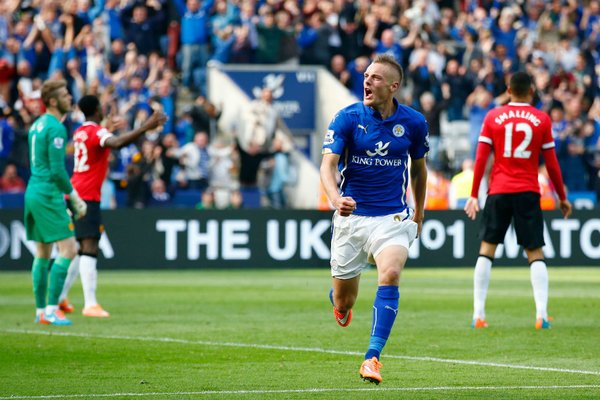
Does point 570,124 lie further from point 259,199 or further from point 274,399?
point 274,399

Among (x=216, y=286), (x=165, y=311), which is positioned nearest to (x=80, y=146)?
(x=165, y=311)

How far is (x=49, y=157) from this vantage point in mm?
12273

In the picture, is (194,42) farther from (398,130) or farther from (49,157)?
(398,130)

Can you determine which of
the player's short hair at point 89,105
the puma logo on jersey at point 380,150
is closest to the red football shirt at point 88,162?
the player's short hair at point 89,105

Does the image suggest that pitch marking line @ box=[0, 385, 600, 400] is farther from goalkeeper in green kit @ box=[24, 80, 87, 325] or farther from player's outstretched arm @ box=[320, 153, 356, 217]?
goalkeeper in green kit @ box=[24, 80, 87, 325]

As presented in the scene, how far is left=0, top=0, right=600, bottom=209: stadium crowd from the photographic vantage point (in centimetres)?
2348

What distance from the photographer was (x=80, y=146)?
13477mm

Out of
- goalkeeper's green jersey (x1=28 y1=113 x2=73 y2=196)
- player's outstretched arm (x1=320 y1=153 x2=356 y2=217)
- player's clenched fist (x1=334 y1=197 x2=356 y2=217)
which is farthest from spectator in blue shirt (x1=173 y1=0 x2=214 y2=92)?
player's clenched fist (x1=334 y1=197 x2=356 y2=217)

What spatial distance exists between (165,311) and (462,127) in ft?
41.9

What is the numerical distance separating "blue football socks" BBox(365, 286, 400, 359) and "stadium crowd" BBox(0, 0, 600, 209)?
1431cm

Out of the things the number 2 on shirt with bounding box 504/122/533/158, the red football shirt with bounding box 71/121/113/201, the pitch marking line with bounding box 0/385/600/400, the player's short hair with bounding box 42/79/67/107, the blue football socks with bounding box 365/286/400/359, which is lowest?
the pitch marking line with bounding box 0/385/600/400

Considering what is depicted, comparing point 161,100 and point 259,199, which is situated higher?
point 161,100

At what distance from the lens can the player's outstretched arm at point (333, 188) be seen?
7.91 meters

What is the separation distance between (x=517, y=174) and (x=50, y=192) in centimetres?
457
